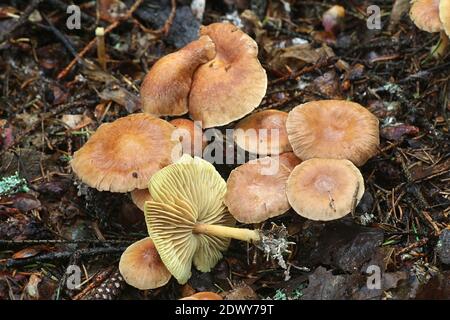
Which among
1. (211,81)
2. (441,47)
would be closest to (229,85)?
(211,81)

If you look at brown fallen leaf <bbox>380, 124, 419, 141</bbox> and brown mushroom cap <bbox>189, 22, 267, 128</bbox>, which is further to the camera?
brown fallen leaf <bbox>380, 124, 419, 141</bbox>

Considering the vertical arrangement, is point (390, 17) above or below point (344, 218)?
above

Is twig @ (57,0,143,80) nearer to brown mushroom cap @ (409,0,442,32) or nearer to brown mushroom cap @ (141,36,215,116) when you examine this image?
brown mushroom cap @ (141,36,215,116)

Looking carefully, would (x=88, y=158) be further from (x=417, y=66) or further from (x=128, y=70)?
(x=417, y=66)

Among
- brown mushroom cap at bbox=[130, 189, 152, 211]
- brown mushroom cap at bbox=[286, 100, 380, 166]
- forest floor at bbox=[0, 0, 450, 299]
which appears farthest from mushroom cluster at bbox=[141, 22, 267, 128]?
brown mushroom cap at bbox=[130, 189, 152, 211]

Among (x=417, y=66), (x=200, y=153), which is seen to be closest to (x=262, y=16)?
(x=417, y=66)

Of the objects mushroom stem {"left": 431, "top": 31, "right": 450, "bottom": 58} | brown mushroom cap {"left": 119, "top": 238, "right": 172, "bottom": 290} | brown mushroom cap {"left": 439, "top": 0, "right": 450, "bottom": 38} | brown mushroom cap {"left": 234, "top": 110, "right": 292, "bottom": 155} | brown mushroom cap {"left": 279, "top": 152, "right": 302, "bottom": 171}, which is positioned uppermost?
brown mushroom cap {"left": 439, "top": 0, "right": 450, "bottom": 38}

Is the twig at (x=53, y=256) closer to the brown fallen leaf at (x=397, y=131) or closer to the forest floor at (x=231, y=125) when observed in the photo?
the forest floor at (x=231, y=125)

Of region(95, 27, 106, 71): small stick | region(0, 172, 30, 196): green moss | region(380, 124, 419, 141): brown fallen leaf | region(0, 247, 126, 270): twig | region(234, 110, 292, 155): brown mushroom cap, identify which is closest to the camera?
region(0, 247, 126, 270): twig
